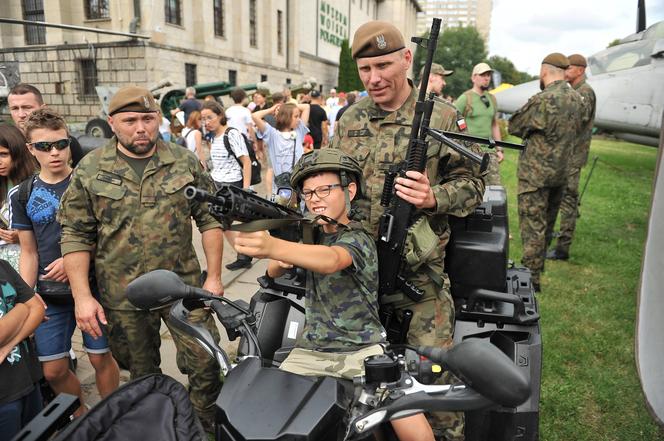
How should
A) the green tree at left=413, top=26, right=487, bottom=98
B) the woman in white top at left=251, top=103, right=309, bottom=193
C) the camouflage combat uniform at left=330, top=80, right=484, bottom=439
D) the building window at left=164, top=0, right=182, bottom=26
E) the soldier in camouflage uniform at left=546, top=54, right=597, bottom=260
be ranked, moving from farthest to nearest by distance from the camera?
the green tree at left=413, top=26, right=487, bottom=98 < the building window at left=164, top=0, right=182, bottom=26 < the woman in white top at left=251, top=103, right=309, bottom=193 < the soldier in camouflage uniform at left=546, top=54, right=597, bottom=260 < the camouflage combat uniform at left=330, top=80, right=484, bottom=439

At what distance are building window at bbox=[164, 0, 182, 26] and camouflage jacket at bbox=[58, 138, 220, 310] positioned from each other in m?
24.2

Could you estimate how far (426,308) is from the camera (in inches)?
101

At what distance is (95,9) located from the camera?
2252cm

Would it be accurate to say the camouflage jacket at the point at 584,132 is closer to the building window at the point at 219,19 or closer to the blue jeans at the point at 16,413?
the blue jeans at the point at 16,413

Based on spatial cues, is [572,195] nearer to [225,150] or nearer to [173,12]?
[225,150]

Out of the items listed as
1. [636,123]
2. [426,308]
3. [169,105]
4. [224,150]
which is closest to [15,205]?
[426,308]

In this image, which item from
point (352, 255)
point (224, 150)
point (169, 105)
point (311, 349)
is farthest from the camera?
point (169, 105)

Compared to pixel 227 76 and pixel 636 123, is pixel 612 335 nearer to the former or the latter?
pixel 636 123

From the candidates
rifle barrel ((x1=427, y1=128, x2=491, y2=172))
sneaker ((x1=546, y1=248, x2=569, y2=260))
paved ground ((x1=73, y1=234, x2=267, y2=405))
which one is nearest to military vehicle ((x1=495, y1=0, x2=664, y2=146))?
sneaker ((x1=546, y1=248, x2=569, y2=260))

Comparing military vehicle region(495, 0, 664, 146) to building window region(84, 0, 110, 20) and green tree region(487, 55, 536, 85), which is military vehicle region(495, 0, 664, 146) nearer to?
building window region(84, 0, 110, 20)

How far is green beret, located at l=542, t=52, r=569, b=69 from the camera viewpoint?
17.3 ft

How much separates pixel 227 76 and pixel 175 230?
27.9 metres

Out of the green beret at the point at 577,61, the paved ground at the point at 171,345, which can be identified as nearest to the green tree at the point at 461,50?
the green beret at the point at 577,61

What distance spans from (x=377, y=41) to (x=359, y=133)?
1.62ft
